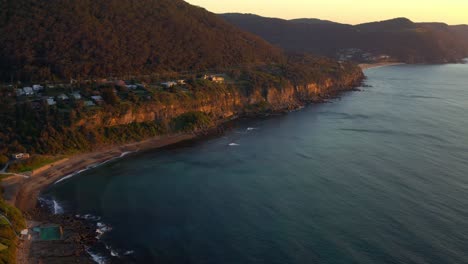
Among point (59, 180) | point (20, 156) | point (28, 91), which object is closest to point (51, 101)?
point (28, 91)

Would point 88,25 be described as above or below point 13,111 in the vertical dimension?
above

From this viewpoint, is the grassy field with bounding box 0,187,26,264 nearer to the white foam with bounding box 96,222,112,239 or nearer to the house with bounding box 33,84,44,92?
the white foam with bounding box 96,222,112,239

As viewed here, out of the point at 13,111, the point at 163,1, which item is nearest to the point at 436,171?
the point at 13,111

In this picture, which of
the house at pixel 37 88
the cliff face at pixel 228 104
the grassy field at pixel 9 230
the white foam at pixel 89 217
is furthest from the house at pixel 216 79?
the grassy field at pixel 9 230

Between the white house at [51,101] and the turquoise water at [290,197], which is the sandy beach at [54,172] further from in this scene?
the white house at [51,101]

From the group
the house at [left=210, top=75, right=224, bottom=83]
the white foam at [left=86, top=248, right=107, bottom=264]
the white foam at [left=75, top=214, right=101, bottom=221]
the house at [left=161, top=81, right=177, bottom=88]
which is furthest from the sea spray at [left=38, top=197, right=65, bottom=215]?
the house at [left=210, top=75, right=224, bottom=83]

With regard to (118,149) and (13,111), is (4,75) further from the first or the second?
(118,149)
